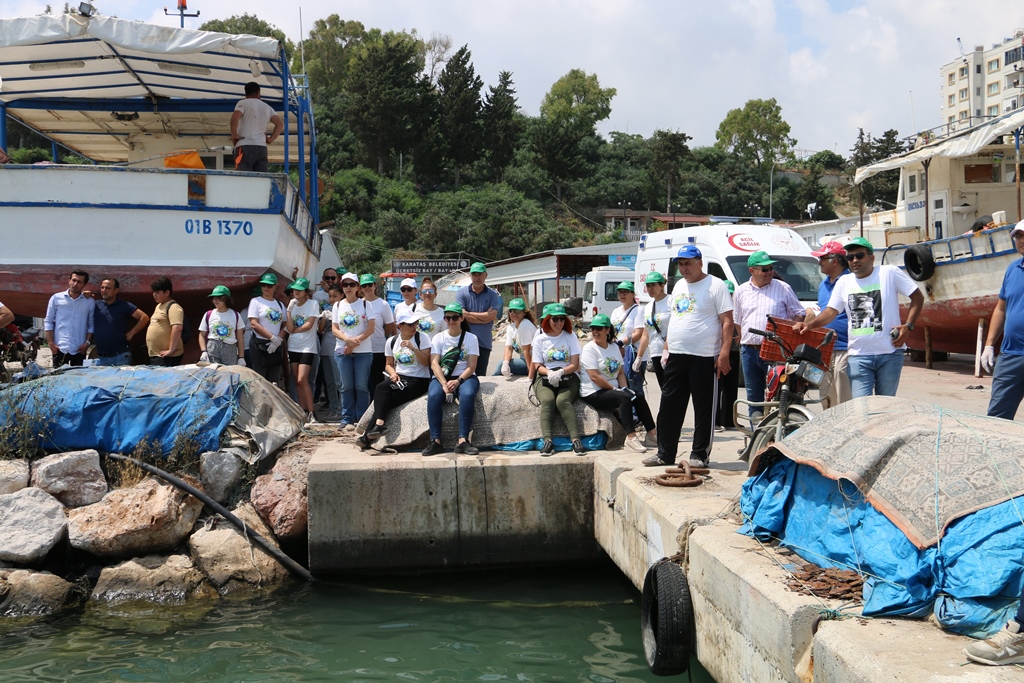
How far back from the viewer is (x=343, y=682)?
5.62m

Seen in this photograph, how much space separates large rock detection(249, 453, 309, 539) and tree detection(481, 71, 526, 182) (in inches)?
2341

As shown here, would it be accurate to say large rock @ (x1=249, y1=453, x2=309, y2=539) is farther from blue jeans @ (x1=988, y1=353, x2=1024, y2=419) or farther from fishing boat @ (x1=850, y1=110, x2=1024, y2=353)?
fishing boat @ (x1=850, y1=110, x2=1024, y2=353)

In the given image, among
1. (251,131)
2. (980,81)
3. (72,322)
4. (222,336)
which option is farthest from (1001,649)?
(980,81)

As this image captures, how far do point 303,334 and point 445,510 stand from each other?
304cm

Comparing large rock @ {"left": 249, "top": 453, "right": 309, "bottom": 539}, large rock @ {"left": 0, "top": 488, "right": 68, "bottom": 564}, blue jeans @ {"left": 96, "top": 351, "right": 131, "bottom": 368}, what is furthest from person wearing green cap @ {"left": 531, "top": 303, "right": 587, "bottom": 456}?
blue jeans @ {"left": 96, "top": 351, "right": 131, "bottom": 368}

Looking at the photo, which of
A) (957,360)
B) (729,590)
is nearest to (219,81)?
(729,590)

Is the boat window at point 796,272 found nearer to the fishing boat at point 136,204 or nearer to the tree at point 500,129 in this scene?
the fishing boat at point 136,204

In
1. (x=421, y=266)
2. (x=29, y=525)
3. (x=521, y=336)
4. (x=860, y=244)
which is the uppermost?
(x=421, y=266)

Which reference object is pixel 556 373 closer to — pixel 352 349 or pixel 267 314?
pixel 352 349

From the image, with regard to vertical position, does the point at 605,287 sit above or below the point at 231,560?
above

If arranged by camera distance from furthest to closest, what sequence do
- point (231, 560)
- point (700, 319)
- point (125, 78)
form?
point (125, 78), point (231, 560), point (700, 319)

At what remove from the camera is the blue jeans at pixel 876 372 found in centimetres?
631

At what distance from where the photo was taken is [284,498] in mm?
7973

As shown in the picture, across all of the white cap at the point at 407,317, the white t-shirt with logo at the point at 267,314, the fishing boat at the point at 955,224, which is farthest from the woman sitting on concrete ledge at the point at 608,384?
the fishing boat at the point at 955,224
